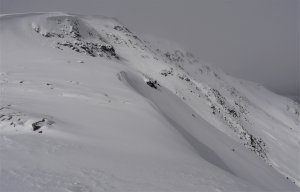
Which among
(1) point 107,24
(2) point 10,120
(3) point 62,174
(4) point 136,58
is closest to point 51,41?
(4) point 136,58

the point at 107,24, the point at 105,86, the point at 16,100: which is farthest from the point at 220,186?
the point at 107,24

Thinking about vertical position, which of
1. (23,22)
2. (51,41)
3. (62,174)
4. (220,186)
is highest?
(23,22)

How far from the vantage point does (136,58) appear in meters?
43.9

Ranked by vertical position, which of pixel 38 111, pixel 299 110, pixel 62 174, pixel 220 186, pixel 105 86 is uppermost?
pixel 299 110

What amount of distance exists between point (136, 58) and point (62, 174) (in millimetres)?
37463

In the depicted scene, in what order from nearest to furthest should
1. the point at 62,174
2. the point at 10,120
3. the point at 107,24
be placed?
the point at 62,174, the point at 10,120, the point at 107,24

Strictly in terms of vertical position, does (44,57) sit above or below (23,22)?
below

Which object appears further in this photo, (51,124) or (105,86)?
(105,86)

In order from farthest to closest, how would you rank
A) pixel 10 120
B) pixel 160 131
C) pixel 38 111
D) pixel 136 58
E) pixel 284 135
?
pixel 284 135
pixel 136 58
pixel 160 131
pixel 38 111
pixel 10 120

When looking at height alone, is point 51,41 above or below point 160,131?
above

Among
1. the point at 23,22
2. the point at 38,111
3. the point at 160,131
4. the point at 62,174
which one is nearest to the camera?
the point at 62,174

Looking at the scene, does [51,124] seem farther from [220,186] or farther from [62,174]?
[220,186]

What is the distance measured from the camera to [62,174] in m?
7.07

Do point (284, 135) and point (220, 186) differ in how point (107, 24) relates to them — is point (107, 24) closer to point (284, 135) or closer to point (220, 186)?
point (284, 135)
